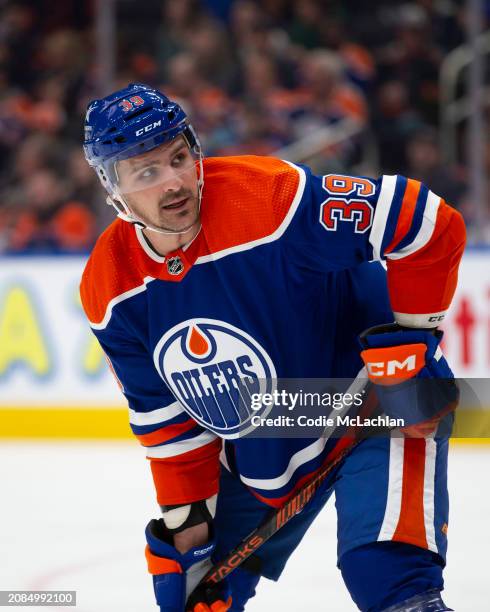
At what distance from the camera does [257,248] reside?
180 cm

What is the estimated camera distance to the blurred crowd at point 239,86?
→ 4.59 meters

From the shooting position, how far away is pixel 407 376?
1776mm

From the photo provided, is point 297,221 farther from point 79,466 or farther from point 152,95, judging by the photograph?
point 79,466

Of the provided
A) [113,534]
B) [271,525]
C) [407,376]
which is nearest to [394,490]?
[407,376]

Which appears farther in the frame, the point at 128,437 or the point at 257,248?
the point at 128,437

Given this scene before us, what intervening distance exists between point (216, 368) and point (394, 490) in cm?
38

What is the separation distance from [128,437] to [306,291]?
228 centimetres

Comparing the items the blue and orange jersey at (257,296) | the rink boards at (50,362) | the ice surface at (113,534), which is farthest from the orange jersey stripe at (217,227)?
the rink boards at (50,362)

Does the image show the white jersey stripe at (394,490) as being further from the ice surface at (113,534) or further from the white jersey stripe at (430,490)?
the ice surface at (113,534)

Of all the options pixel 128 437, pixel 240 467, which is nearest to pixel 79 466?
pixel 128 437

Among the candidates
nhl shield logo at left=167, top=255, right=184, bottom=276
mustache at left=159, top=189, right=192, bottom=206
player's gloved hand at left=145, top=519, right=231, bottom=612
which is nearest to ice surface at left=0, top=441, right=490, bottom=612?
player's gloved hand at left=145, top=519, right=231, bottom=612

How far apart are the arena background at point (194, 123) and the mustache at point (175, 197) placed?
1.43m

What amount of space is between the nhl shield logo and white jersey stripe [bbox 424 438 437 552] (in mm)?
526

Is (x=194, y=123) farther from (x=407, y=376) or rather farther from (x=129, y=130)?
(x=407, y=376)
